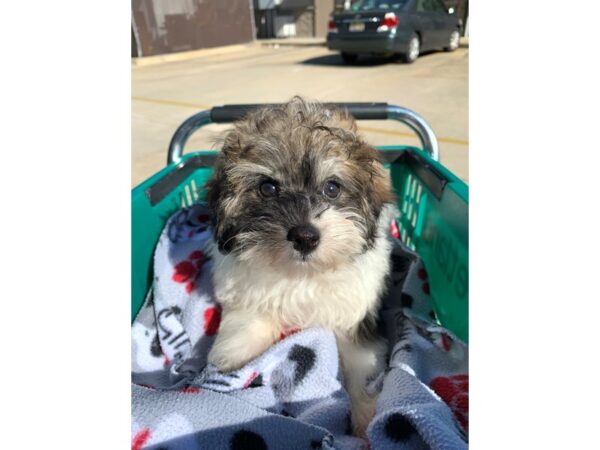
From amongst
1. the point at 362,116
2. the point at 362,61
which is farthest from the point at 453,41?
the point at 362,116

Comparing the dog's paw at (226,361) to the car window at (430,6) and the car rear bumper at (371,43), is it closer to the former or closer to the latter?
the car rear bumper at (371,43)

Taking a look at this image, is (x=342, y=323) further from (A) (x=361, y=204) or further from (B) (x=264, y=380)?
(A) (x=361, y=204)

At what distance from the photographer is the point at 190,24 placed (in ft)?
52.3

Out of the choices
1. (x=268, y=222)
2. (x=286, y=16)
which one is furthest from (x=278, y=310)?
(x=286, y=16)

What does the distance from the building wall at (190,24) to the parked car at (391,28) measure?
4741 mm

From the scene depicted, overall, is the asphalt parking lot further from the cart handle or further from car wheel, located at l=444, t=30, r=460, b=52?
car wheel, located at l=444, t=30, r=460, b=52

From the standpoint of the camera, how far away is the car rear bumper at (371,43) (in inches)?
481

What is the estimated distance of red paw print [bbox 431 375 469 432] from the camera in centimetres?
169

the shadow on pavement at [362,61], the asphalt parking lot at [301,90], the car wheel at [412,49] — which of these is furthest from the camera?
the shadow on pavement at [362,61]

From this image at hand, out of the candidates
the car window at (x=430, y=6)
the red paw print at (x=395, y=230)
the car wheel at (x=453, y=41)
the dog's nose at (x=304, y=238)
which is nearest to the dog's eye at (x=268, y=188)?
the dog's nose at (x=304, y=238)

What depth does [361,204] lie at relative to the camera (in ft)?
7.20

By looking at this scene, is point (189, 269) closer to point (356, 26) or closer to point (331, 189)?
point (331, 189)

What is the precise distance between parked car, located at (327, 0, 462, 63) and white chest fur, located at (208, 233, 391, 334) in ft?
36.0

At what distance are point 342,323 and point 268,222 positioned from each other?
30.1 inches
